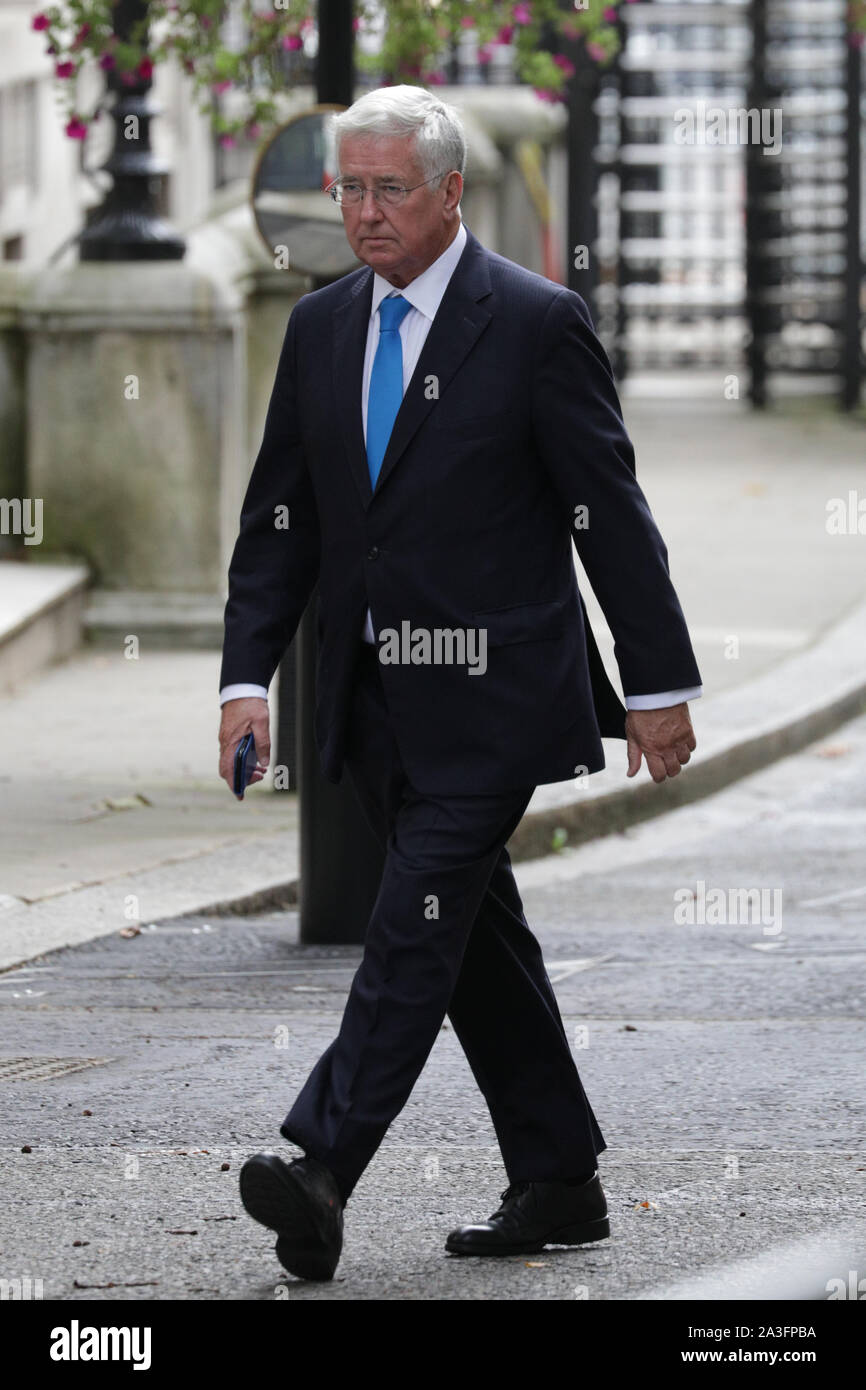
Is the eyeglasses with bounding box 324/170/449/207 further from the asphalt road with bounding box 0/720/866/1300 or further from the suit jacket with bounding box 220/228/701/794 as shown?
the asphalt road with bounding box 0/720/866/1300

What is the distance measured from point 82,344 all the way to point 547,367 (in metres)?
8.07

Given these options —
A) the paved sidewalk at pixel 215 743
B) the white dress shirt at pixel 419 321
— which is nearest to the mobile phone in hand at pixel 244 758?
the white dress shirt at pixel 419 321

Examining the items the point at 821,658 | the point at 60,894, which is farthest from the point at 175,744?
the point at 821,658

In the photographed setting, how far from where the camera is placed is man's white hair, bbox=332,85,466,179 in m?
3.97

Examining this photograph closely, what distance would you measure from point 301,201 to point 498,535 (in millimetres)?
3594

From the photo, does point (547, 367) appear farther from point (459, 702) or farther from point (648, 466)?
point (648, 466)

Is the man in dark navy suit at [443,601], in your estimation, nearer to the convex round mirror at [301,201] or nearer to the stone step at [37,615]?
the convex round mirror at [301,201]

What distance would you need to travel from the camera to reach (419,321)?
4.16 metres

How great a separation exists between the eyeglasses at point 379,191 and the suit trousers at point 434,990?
685mm

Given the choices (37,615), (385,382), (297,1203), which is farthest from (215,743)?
(297,1203)

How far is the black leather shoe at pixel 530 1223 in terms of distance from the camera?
429 cm

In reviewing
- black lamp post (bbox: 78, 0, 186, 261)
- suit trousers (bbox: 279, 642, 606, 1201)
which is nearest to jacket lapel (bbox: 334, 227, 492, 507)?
suit trousers (bbox: 279, 642, 606, 1201)

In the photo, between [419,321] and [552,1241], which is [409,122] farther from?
[552,1241]

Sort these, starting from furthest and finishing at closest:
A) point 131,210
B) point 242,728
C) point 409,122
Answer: point 131,210 → point 242,728 → point 409,122
